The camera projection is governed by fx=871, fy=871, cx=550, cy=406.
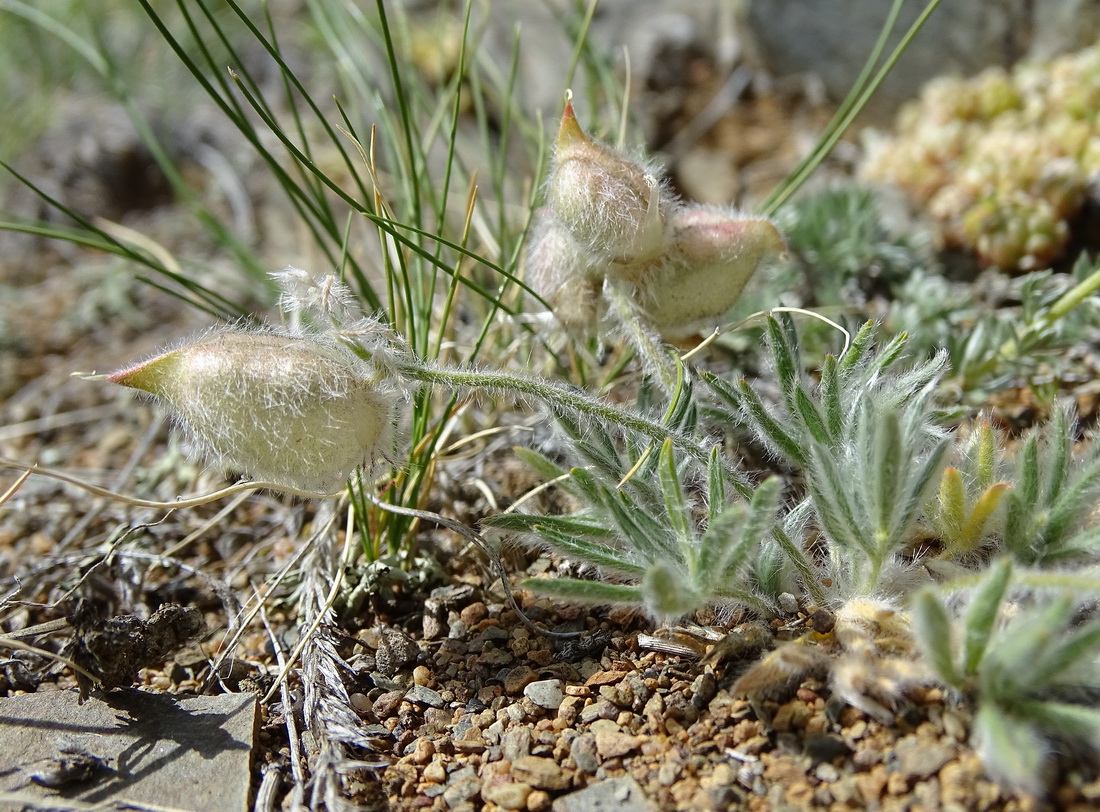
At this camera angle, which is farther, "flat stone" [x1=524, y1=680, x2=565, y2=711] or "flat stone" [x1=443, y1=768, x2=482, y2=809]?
"flat stone" [x1=524, y1=680, x2=565, y2=711]

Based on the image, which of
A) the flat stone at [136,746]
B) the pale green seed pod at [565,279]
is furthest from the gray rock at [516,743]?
the pale green seed pod at [565,279]

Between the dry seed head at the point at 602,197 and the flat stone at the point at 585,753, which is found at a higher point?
the dry seed head at the point at 602,197

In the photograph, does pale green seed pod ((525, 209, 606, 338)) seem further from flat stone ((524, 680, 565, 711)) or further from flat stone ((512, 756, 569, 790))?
flat stone ((512, 756, 569, 790))

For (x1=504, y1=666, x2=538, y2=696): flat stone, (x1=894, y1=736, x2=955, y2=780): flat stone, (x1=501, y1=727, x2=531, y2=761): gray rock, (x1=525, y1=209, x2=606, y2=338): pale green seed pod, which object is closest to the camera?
(x1=894, y1=736, x2=955, y2=780): flat stone

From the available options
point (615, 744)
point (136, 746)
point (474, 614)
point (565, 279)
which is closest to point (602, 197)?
point (565, 279)

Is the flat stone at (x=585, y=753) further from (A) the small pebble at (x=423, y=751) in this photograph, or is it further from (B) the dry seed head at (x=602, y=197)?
(B) the dry seed head at (x=602, y=197)

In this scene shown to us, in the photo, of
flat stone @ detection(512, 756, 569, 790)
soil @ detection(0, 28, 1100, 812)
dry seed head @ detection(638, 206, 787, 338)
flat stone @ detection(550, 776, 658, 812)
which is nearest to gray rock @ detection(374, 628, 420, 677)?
soil @ detection(0, 28, 1100, 812)
